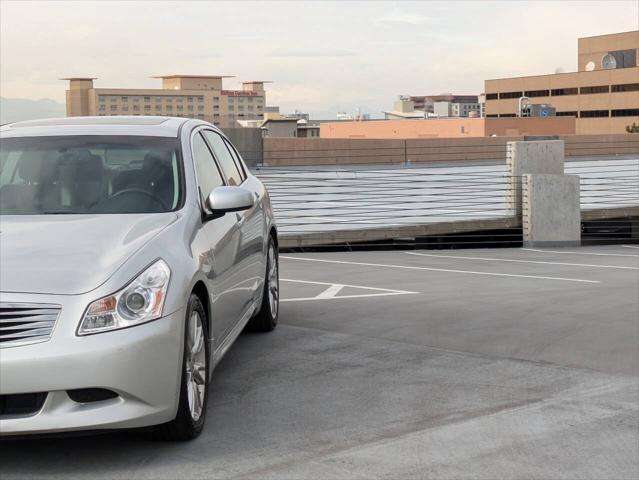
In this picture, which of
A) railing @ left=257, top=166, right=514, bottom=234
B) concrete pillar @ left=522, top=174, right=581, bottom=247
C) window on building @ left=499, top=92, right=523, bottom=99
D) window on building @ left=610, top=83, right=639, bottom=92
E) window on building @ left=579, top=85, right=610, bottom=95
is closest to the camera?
railing @ left=257, top=166, right=514, bottom=234

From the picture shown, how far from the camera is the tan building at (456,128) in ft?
311

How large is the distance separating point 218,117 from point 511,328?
15982 mm

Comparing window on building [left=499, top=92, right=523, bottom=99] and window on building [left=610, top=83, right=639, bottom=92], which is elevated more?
window on building [left=499, top=92, right=523, bottom=99]

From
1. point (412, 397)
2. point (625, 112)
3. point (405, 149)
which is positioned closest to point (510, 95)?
point (625, 112)

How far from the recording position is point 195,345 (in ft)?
16.9

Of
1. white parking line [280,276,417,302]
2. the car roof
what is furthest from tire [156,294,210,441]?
white parking line [280,276,417,302]

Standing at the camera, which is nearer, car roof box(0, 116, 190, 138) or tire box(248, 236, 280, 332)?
car roof box(0, 116, 190, 138)

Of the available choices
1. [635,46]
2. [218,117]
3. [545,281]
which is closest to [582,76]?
[635,46]

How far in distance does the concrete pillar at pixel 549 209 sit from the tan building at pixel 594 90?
3926 inches

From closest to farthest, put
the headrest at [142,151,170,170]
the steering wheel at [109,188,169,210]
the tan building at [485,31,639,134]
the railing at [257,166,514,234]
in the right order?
the steering wheel at [109,188,169,210]
the headrest at [142,151,170,170]
the railing at [257,166,514,234]
the tan building at [485,31,639,134]

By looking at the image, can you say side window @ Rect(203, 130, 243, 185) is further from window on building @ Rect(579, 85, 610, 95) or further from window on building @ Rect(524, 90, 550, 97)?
window on building @ Rect(524, 90, 550, 97)

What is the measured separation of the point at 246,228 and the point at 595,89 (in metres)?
→ 118

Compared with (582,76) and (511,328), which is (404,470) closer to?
(511,328)

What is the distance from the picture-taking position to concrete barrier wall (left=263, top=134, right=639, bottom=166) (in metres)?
30.1
